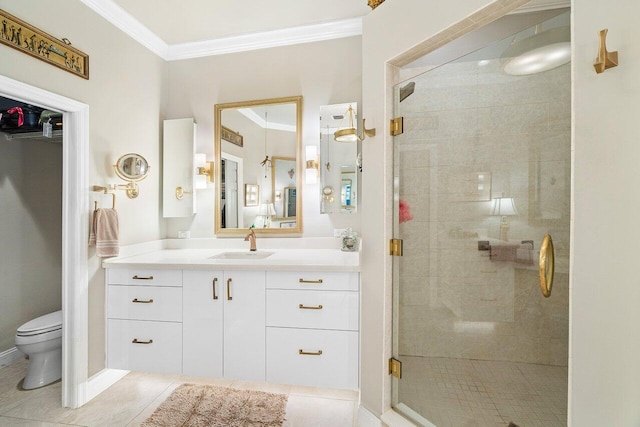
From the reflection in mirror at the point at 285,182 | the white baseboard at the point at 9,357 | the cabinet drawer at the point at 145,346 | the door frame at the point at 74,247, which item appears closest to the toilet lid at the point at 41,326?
the door frame at the point at 74,247

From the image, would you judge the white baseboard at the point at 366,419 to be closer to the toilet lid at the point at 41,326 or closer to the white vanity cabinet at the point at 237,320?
the white vanity cabinet at the point at 237,320

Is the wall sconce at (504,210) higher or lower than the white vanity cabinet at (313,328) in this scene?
higher

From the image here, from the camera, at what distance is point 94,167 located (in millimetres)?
2100

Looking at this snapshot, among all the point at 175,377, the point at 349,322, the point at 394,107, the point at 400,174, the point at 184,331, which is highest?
the point at 394,107

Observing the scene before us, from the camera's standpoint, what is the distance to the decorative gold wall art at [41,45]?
5.31ft

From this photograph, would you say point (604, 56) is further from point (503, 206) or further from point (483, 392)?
point (483, 392)

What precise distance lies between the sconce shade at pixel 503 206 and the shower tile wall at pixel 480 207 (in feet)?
0.08

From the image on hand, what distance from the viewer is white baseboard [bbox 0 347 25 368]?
8.12ft

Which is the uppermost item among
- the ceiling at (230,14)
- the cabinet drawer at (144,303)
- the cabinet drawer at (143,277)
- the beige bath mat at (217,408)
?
the ceiling at (230,14)

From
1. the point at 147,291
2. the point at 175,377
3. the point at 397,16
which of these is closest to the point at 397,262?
the point at 397,16

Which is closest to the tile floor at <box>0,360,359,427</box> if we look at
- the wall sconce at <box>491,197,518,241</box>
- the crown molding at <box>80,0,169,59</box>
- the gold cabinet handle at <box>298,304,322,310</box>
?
the gold cabinet handle at <box>298,304,322,310</box>

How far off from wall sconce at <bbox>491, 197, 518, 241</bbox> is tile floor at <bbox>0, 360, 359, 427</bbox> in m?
1.41

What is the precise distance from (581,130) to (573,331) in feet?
2.03

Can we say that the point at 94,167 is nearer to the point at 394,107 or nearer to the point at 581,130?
the point at 394,107
